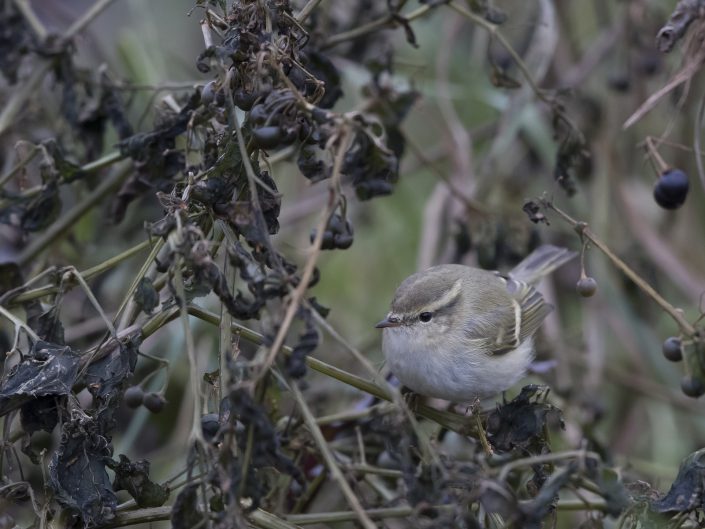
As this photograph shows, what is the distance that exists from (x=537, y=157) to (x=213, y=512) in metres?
3.57

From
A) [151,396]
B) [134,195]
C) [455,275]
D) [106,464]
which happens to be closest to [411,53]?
[455,275]

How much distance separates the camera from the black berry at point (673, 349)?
2.27 m

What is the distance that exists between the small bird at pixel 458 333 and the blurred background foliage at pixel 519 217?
0.19 m

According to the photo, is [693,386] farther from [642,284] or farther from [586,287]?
[586,287]

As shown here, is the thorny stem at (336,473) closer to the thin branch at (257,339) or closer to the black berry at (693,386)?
the thin branch at (257,339)

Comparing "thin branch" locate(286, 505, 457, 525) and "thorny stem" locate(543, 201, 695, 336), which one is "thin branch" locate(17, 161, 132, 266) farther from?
"thorny stem" locate(543, 201, 695, 336)

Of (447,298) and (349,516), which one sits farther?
(447,298)

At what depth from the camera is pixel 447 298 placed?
3549mm

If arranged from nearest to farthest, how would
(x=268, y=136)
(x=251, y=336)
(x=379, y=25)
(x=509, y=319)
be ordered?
(x=268, y=136) → (x=251, y=336) → (x=379, y=25) → (x=509, y=319)

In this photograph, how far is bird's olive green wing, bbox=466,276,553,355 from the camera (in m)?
3.60

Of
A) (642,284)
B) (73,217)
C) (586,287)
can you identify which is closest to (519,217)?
(586,287)

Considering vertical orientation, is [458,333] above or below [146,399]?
below

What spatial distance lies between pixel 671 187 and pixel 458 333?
1181 mm

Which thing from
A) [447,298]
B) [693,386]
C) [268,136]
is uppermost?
[268,136]
